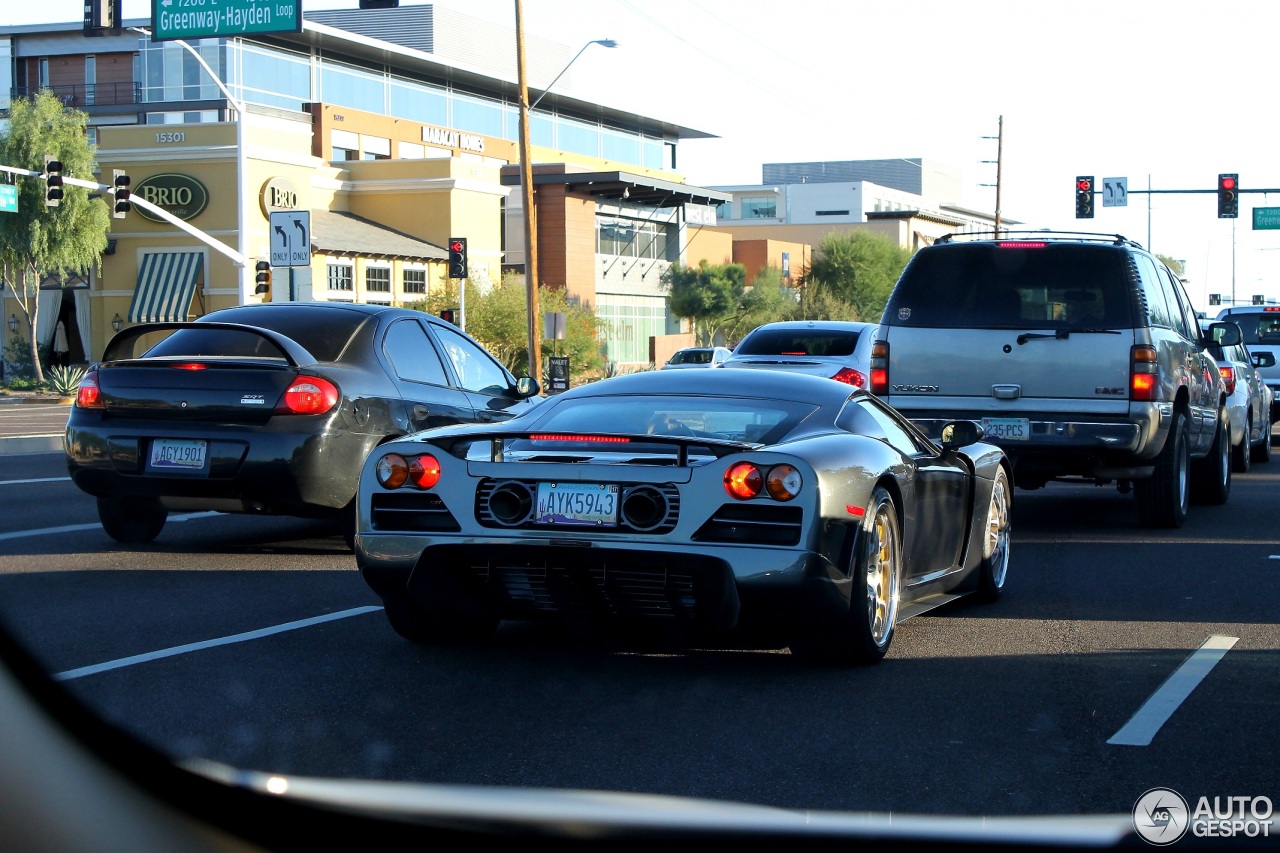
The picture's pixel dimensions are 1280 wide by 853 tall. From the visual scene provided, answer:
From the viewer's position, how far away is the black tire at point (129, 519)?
9766 mm

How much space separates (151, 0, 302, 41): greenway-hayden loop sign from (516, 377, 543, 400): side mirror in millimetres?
16934

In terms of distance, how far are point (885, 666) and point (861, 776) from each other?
5.84 feet

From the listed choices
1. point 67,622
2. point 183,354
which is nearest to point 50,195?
point 183,354

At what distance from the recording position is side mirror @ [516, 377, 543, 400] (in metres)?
11.1

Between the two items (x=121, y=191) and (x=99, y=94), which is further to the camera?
(x=99, y=94)

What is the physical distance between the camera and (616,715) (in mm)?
5309

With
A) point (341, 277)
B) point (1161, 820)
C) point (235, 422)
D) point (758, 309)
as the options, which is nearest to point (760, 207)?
point (758, 309)

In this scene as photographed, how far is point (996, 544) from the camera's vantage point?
8.09 metres

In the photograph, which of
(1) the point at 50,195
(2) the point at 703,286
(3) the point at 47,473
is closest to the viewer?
(3) the point at 47,473

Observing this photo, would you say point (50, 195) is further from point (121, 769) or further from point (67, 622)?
point (121, 769)

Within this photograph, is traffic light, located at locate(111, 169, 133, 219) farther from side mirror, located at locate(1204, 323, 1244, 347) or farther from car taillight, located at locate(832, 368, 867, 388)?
side mirror, located at locate(1204, 323, 1244, 347)

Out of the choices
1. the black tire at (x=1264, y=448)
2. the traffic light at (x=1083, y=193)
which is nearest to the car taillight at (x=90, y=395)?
the black tire at (x=1264, y=448)

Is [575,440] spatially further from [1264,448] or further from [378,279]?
[378,279]

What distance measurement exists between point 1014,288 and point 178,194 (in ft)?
148
